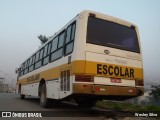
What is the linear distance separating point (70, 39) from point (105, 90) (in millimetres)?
2152

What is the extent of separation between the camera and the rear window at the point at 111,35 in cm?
817

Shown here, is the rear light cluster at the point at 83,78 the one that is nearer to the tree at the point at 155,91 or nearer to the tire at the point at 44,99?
the tire at the point at 44,99

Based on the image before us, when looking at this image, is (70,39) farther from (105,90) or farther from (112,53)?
(105,90)

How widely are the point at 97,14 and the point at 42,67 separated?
485cm

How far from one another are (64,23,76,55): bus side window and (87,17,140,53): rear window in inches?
24.4

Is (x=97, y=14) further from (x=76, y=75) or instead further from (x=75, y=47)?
(x=76, y=75)

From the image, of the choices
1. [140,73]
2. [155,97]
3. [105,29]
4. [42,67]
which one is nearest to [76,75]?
[105,29]

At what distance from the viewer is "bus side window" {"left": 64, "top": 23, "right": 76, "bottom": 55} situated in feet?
27.5

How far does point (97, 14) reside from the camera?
27.7ft

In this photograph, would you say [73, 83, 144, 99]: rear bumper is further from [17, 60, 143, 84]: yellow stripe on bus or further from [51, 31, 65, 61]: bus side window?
[51, 31, 65, 61]: bus side window

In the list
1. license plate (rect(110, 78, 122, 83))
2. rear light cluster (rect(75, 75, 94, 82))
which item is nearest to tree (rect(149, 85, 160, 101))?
license plate (rect(110, 78, 122, 83))

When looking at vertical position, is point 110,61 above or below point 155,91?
above

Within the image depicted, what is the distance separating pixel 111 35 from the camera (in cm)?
852

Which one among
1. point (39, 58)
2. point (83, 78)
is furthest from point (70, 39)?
point (39, 58)
